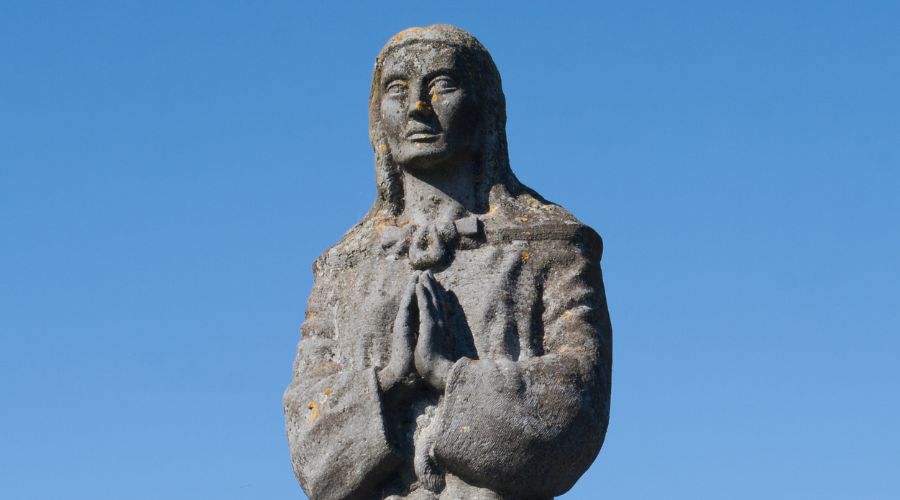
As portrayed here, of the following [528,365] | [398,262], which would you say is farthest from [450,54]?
[528,365]

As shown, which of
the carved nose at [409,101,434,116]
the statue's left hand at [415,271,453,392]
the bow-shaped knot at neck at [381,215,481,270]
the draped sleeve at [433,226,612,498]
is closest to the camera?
the draped sleeve at [433,226,612,498]

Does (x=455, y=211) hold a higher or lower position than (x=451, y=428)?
higher

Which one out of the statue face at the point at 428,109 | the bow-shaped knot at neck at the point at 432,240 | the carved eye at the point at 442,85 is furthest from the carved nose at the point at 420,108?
the bow-shaped knot at neck at the point at 432,240

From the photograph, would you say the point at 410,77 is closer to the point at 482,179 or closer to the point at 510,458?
the point at 482,179

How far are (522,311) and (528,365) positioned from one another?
52cm

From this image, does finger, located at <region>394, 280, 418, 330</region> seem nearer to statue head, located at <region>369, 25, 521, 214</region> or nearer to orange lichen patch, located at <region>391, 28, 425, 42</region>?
statue head, located at <region>369, 25, 521, 214</region>

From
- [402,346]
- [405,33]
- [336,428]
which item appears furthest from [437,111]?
[336,428]

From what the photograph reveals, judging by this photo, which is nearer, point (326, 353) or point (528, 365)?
point (528, 365)

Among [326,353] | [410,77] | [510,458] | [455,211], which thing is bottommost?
[510,458]

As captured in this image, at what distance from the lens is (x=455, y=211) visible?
13.0 m

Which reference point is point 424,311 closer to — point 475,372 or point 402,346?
point 402,346

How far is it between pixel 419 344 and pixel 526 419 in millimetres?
842

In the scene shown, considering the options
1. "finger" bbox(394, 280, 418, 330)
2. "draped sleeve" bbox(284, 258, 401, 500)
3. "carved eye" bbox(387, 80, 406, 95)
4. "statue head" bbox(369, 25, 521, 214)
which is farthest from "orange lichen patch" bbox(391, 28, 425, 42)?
"draped sleeve" bbox(284, 258, 401, 500)

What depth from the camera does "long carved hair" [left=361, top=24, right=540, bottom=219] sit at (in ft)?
42.9
